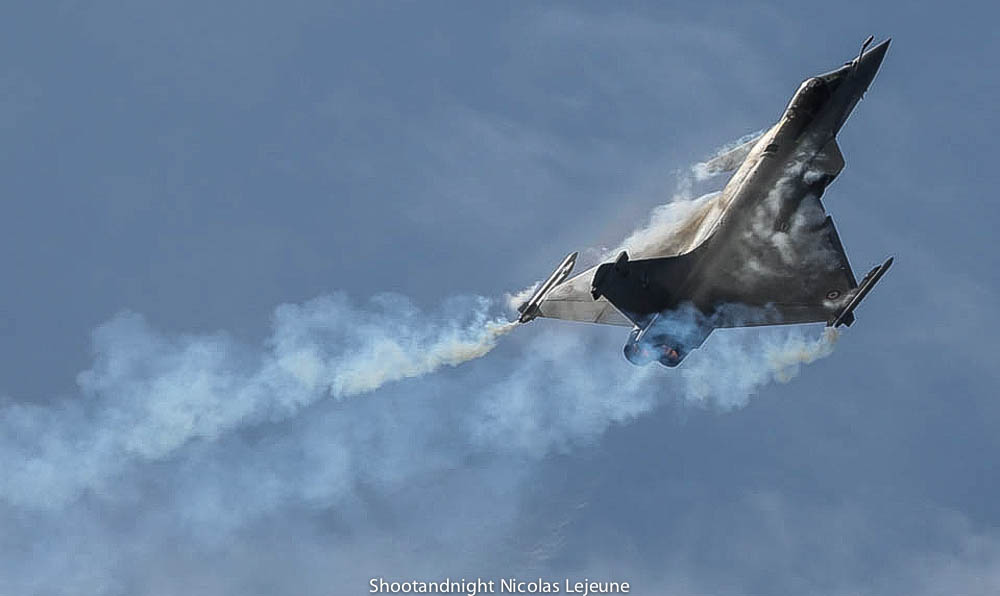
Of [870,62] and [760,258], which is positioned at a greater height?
[870,62]

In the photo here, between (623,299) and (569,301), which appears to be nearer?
(623,299)

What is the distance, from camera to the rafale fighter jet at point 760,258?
58625mm

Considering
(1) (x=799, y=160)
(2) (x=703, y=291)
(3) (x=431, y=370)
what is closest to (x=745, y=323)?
(2) (x=703, y=291)

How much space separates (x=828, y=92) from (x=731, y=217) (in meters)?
5.85

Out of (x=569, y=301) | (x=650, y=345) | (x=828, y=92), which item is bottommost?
(x=650, y=345)

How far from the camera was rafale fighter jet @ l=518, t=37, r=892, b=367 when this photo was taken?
58.6m

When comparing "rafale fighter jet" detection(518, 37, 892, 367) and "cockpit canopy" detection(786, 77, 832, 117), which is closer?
"rafale fighter jet" detection(518, 37, 892, 367)

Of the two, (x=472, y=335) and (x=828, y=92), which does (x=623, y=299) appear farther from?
(x=828, y=92)

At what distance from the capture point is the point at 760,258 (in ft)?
199

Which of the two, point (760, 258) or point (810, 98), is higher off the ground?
point (810, 98)

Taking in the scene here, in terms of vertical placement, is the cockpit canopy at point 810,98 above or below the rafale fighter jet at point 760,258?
above

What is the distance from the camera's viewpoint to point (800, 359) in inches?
2394

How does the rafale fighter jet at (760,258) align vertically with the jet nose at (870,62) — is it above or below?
below

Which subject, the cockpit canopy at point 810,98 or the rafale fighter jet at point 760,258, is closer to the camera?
the rafale fighter jet at point 760,258
